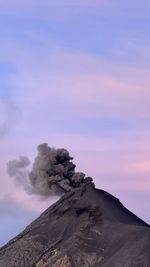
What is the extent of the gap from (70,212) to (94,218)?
14.9 feet

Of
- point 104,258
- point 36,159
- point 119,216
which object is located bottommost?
point 104,258

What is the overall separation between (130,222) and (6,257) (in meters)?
17.1

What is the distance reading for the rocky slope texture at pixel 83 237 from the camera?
10375 cm

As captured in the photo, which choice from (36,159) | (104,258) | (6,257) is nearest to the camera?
(104,258)

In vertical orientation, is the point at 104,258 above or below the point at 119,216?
below

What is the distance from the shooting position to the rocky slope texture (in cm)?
10375

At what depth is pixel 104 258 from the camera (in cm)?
10456

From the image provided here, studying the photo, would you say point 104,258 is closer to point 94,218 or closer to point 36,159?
point 94,218

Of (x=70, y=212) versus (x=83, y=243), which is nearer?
(x=83, y=243)

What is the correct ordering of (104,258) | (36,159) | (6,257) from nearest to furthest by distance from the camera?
1. (104,258)
2. (6,257)
3. (36,159)

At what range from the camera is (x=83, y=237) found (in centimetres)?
11181

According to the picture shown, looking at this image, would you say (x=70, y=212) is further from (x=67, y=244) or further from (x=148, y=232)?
(x=148, y=232)

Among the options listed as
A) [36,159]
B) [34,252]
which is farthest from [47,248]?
[36,159]

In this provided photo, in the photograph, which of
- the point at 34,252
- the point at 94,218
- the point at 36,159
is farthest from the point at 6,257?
the point at 36,159
